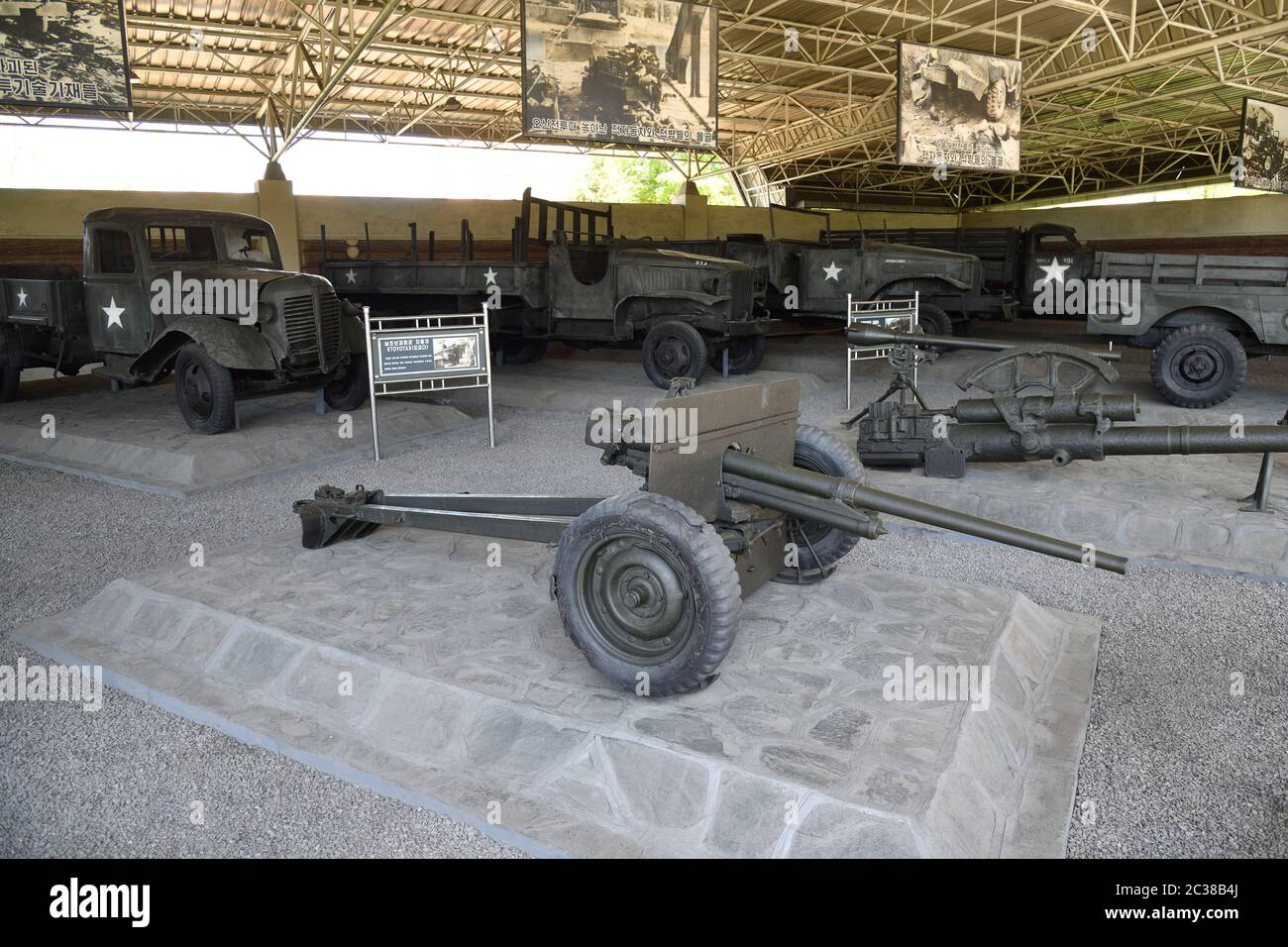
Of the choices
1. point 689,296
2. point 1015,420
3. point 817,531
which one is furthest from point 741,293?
point 817,531

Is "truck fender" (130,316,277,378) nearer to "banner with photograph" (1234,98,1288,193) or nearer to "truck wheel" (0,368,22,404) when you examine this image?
"truck wheel" (0,368,22,404)

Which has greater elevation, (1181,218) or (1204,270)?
(1181,218)

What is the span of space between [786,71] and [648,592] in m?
20.1

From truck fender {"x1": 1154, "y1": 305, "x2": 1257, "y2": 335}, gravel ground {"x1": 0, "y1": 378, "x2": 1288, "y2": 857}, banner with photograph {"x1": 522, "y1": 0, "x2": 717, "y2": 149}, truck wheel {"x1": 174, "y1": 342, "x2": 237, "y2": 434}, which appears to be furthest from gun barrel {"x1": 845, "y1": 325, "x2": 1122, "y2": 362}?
truck wheel {"x1": 174, "y1": 342, "x2": 237, "y2": 434}

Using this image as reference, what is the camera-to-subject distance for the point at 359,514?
4.90 meters

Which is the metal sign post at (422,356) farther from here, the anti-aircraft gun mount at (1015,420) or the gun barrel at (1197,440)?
the gun barrel at (1197,440)

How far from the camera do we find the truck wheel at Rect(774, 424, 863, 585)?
4410mm

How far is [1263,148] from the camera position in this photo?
45.1 feet

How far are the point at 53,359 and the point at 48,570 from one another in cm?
541

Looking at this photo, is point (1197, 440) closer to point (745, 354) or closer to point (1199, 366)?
point (1199, 366)

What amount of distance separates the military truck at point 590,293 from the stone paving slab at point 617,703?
7016 mm

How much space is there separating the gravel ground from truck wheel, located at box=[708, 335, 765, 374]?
277 inches

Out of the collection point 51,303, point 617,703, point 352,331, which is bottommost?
point 617,703

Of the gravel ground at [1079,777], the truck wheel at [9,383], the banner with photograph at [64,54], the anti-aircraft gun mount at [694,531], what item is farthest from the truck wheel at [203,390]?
the anti-aircraft gun mount at [694,531]
